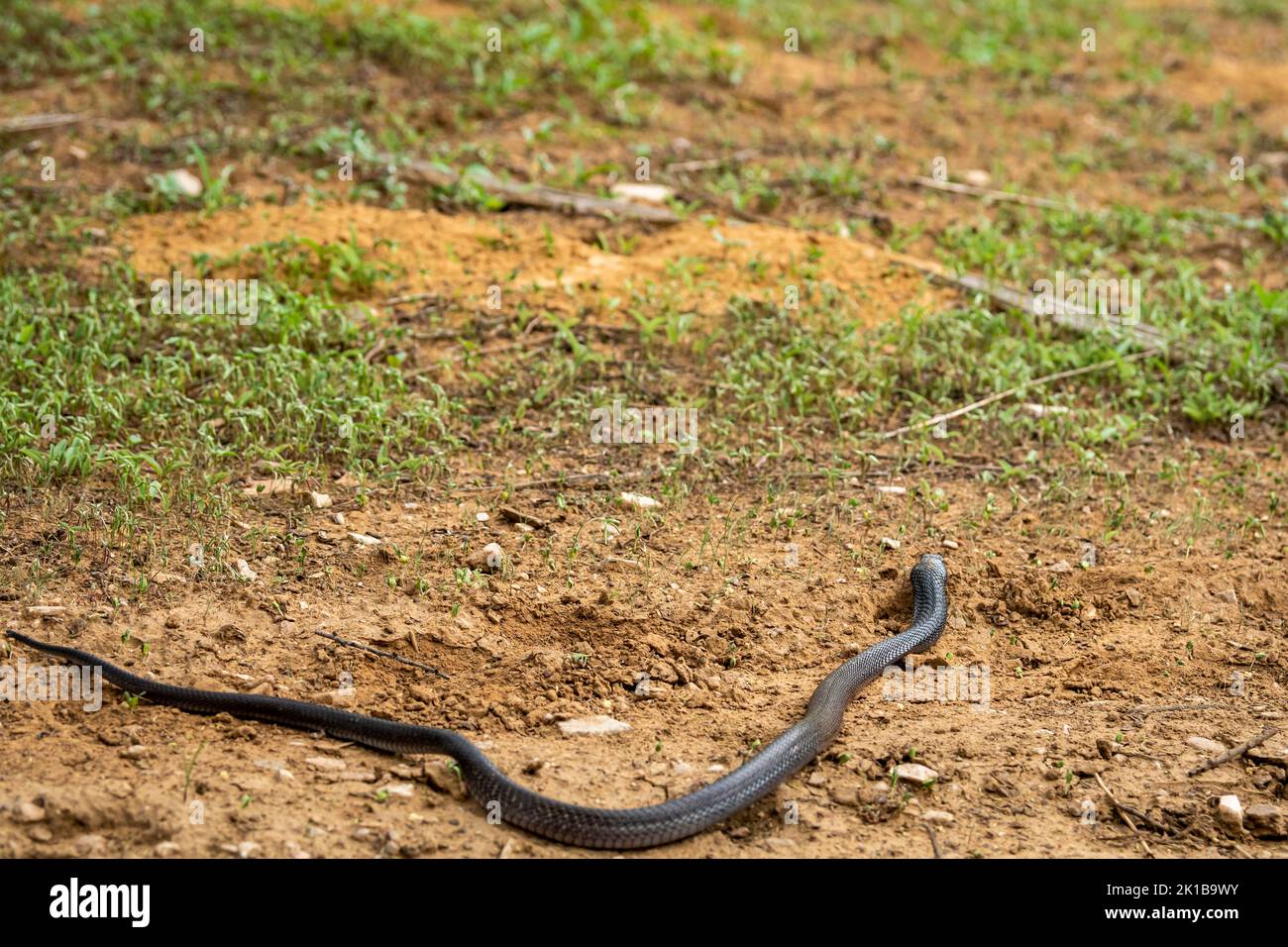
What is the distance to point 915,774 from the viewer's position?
4770mm

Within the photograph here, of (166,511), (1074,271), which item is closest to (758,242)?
(1074,271)

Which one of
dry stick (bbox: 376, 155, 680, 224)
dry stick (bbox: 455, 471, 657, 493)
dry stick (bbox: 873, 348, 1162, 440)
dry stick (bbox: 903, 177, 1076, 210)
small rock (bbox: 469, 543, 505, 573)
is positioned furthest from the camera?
dry stick (bbox: 903, 177, 1076, 210)

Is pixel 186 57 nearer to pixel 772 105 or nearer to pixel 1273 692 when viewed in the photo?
pixel 772 105

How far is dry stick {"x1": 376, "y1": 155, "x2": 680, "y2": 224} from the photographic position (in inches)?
359

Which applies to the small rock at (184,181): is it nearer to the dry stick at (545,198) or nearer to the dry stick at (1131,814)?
the dry stick at (545,198)

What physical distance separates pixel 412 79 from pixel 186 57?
179cm

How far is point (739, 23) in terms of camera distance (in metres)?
12.5

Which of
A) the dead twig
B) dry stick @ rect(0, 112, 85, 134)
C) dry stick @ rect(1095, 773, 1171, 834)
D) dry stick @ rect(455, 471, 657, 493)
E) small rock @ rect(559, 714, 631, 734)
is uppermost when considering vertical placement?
dry stick @ rect(0, 112, 85, 134)

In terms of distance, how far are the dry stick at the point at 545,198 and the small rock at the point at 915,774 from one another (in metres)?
5.19

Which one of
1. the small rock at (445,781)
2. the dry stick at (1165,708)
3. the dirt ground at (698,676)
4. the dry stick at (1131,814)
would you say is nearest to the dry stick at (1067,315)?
the dirt ground at (698,676)

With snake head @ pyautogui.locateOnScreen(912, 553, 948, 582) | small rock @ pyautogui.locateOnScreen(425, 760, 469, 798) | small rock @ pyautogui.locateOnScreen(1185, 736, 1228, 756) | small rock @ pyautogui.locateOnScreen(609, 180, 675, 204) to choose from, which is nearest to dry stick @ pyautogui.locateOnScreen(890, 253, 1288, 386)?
small rock @ pyautogui.locateOnScreen(609, 180, 675, 204)

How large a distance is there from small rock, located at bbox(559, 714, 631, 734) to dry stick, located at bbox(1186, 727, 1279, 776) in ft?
7.02

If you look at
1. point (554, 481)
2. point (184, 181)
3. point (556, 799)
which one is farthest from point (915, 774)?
point (184, 181)

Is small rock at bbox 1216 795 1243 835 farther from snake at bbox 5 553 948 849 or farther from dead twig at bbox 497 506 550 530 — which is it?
dead twig at bbox 497 506 550 530
